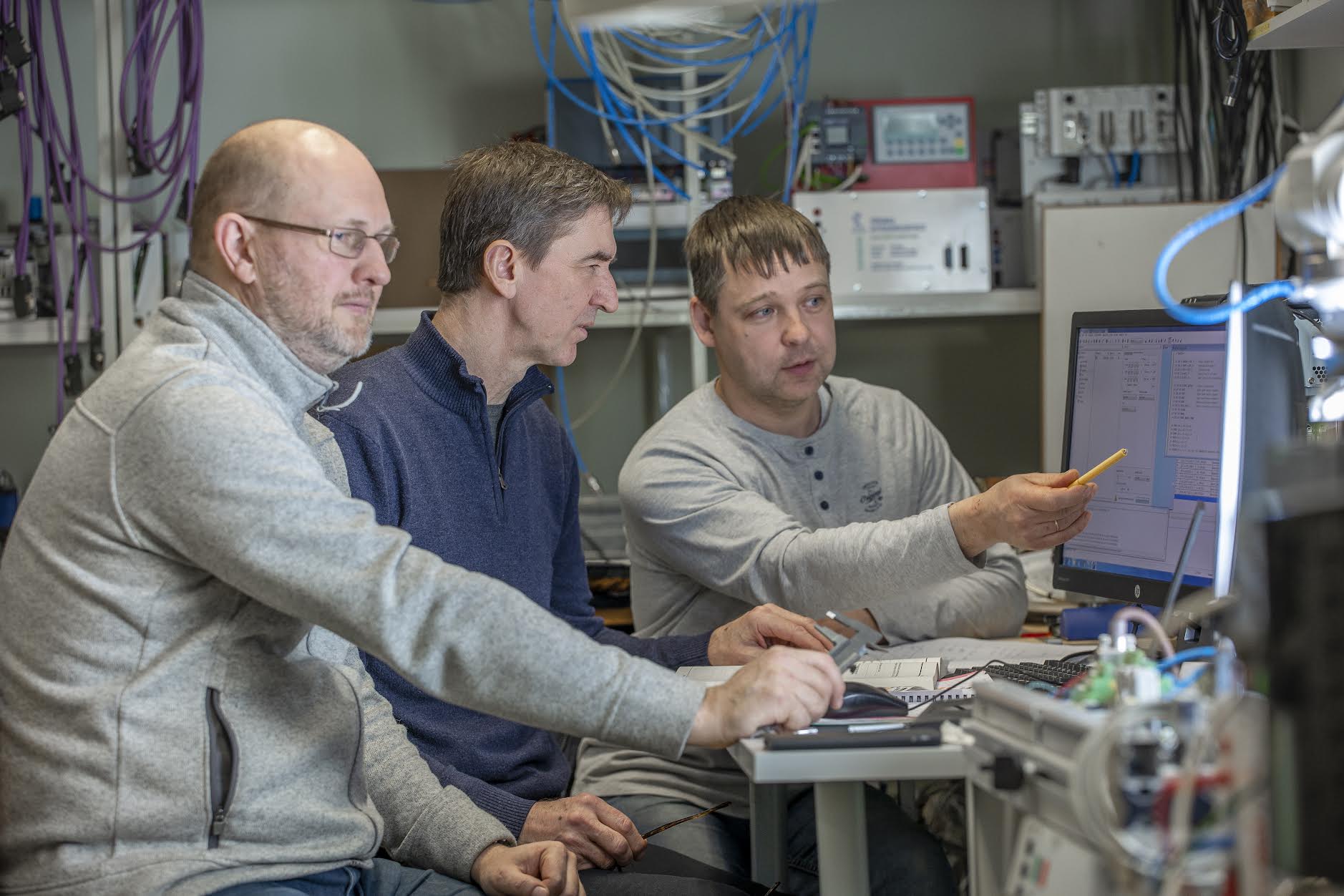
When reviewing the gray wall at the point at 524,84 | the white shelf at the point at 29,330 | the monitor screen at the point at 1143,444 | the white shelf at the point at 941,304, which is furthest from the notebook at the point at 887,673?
the white shelf at the point at 29,330

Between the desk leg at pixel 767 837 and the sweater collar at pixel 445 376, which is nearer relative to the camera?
the desk leg at pixel 767 837

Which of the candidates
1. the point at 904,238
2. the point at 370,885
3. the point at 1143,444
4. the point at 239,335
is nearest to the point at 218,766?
the point at 370,885

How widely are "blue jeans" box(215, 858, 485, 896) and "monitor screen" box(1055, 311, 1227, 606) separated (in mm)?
887

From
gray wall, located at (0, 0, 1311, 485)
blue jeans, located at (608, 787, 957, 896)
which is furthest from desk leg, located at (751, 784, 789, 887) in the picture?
gray wall, located at (0, 0, 1311, 485)

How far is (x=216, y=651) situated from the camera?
118 centimetres

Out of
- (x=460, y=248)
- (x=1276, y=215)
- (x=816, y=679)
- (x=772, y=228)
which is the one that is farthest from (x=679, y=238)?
(x=1276, y=215)

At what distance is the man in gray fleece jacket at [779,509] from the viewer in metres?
1.74

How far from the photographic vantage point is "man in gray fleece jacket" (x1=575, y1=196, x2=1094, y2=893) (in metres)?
1.74

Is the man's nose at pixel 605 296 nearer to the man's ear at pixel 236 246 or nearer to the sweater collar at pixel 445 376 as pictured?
the sweater collar at pixel 445 376

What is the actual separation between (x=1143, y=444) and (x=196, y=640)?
112cm

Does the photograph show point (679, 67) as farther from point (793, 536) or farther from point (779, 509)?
point (793, 536)

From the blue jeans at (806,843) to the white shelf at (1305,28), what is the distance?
122cm

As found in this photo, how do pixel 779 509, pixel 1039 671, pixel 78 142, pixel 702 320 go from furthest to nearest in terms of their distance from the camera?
pixel 78 142 < pixel 702 320 < pixel 779 509 < pixel 1039 671

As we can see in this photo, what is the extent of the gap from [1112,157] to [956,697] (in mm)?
1985
